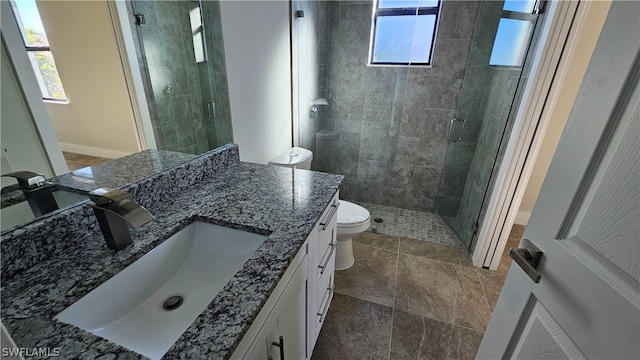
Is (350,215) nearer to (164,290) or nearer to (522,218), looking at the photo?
(164,290)

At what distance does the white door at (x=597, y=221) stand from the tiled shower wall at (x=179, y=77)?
1.32m

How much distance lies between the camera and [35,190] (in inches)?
27.4

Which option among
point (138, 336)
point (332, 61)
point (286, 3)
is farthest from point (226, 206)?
point (332, 61)

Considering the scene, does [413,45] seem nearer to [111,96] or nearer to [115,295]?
[111,96]

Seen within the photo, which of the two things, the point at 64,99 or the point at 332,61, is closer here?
the point at 64,99

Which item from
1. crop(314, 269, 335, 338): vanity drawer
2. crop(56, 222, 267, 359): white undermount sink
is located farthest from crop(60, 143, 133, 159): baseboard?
crop(314, 269, 335, 338): vanity drawer

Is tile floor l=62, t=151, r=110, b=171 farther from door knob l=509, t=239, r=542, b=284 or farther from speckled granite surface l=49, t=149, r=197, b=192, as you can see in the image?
door knob l=509, t=239, r=542, b=284

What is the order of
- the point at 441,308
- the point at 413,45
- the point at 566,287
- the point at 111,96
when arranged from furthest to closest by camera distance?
1. the point at 413,45
2. the point at 441,308
3. the point at 111,96
4. the point at 566,287

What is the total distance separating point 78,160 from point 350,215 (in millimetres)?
1533

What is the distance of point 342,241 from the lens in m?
1.99

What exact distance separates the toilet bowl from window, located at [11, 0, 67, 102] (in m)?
1.51

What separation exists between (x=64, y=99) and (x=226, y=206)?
1.85 ft

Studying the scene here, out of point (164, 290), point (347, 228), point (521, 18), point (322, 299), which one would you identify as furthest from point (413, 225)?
point (164, 290)

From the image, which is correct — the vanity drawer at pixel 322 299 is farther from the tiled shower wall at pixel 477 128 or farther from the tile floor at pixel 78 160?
the tiled shower wall at pixel 477 128
